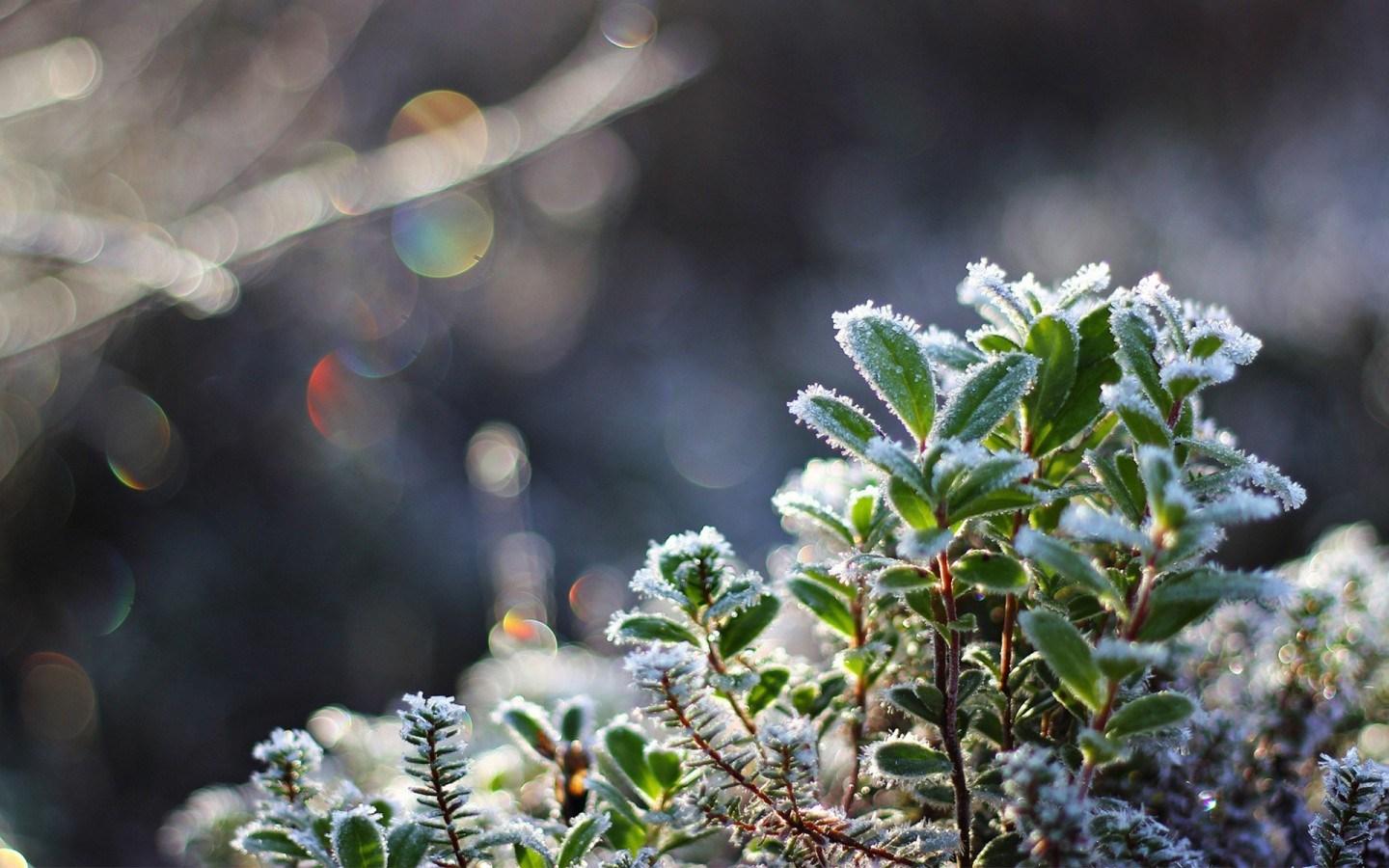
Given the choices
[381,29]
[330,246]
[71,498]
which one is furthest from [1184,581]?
[381,29]

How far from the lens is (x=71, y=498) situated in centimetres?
229

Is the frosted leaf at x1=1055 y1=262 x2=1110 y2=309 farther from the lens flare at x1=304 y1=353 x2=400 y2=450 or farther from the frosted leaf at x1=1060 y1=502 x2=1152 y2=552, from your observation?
the lens flare at x1=304 y1=353 x2=400 y2=450

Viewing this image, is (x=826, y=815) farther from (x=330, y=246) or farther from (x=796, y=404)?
(x=330, y=246)

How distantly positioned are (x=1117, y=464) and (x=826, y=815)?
0.23 metres

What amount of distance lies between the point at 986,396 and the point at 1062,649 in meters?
0.12

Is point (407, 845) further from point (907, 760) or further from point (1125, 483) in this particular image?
point (1125, 483)

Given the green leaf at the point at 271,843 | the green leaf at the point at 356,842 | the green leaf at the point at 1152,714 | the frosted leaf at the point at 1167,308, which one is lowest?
the green leaf at the point at 1152,714

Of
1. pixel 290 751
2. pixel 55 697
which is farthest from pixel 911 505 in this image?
pixel 55 697

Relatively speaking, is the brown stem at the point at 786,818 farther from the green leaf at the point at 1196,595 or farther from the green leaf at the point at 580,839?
the green leaf at the point at 1196,595

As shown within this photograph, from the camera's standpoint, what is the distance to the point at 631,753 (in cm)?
59

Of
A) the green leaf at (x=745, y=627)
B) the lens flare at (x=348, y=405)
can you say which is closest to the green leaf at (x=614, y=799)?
the green leaf at (x=745, y=627)

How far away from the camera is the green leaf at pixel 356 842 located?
0.50 metres

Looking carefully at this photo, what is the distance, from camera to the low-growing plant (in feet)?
1.41

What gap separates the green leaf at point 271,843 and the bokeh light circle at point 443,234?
328cm
